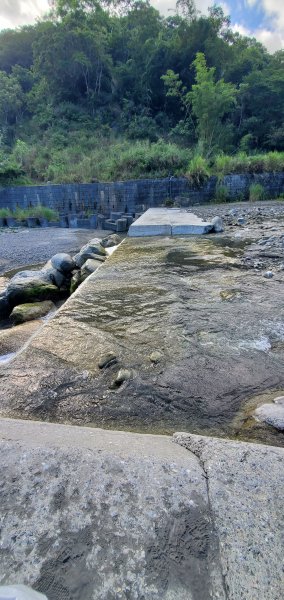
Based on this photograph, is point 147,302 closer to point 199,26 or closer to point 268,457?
point 268,457

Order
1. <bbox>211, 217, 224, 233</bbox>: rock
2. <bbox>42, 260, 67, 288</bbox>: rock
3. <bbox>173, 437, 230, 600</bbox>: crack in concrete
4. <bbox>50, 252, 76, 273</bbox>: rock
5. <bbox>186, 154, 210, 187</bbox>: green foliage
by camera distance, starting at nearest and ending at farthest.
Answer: <bbox>173, 437, 230, 600</bbox>: crack in concrete
<bbox>42, 260, 67, 288</bbox>: rock
<bbox>50, 252, 76, 273</bbox>: rock
<bbox>211, 217, 224, 233</bbox>: rock
<bbox>186, 154, 210, 187</bbox>: green foliage

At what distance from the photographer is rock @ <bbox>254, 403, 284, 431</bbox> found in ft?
3.74

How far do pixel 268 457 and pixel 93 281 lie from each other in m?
2.03

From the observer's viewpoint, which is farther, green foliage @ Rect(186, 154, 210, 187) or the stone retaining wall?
the stone retaining wall

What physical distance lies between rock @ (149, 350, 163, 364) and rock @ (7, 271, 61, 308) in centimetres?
236

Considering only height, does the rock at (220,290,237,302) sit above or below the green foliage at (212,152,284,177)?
below

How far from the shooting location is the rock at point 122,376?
1.40m

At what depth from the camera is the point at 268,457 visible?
866mm

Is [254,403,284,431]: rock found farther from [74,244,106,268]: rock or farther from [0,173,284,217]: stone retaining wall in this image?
[0,173,284,217]: stone retaining wall

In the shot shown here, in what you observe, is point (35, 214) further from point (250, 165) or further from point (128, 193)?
point (250, 165)

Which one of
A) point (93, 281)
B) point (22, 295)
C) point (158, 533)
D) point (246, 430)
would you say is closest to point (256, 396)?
point (246, 430)

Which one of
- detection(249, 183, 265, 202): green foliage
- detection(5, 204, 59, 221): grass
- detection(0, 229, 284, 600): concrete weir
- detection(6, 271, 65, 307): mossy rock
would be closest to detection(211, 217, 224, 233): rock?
detection(6, 271, 65, 307): mossy rock

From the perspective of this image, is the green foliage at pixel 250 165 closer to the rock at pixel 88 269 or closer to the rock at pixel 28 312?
the rock at pixel 88 269

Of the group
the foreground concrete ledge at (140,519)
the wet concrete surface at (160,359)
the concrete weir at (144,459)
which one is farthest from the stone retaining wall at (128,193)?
the foreground concrete ledge at (140,519)
